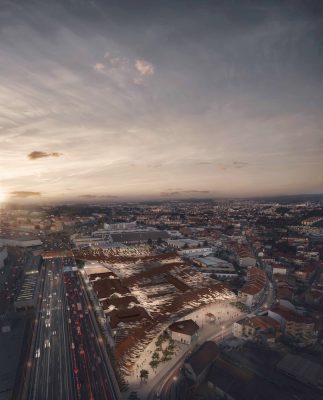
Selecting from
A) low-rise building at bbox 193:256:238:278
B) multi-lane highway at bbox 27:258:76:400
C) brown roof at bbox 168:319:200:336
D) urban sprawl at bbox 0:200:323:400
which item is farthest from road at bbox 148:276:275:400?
low-rise building at bbox 193:256:238:278

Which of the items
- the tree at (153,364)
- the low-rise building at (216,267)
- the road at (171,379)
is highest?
the low-rise building at (216,267)

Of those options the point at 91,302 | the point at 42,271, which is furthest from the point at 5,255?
the point at 91,302

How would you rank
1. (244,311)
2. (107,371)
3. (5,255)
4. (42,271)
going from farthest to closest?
(5,255), (42,271), (244,311), (107,371)

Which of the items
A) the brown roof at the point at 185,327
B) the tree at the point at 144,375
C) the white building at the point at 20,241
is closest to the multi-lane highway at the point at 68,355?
the tree at the point at 144,375

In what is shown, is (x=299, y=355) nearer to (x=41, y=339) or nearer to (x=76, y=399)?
(x=76, y=399)

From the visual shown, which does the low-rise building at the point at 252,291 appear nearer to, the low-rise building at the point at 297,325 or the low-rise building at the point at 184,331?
the low-rise building at the point at 297,325
